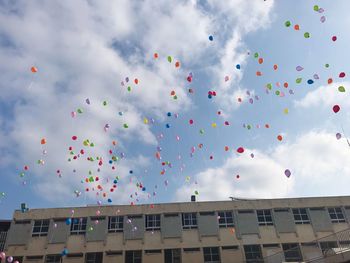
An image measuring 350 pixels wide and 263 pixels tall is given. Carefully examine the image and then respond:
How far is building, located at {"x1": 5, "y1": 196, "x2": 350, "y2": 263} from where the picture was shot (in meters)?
31.7

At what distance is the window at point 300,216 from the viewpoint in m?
33.6

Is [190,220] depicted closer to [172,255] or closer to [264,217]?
[172,255]

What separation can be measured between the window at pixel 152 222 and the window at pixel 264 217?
35.3 feet

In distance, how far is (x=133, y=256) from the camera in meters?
31.8

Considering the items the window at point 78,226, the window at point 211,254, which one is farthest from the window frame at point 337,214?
the window at point 78,226

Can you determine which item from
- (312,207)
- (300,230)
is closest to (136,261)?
(300,230)

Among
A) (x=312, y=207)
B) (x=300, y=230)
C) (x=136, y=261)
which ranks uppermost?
(x=312, y=207)

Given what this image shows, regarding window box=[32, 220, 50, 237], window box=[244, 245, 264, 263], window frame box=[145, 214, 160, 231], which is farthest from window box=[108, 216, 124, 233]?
window box=[244, 245, 264, 263]

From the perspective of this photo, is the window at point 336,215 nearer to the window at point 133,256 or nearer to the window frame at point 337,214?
the window frame at point 337,214

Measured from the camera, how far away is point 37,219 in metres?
33.1

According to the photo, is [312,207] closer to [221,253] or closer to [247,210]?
[247,210]

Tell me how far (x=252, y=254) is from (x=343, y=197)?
12278mm

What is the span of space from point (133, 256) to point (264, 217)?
14.3 meters

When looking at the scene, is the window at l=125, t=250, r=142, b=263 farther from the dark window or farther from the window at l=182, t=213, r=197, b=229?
the window at l=182, t=213, r=197, b=229
